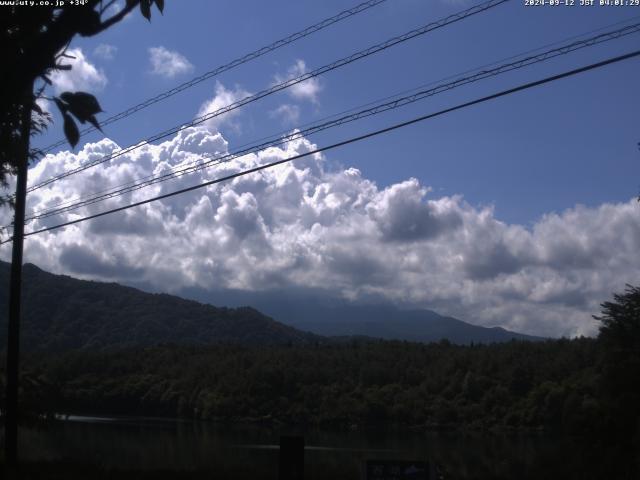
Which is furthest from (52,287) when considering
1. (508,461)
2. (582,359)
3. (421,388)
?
(508,461)

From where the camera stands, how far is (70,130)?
697 cm

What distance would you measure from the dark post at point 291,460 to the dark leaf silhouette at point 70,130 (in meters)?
9.15

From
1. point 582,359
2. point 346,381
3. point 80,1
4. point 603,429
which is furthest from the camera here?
point 346,381

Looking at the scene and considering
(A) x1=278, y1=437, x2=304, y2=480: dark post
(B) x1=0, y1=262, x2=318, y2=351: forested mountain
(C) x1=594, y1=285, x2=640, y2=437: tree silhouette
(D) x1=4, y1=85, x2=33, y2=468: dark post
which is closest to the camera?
(A) x1=278, y1=437, x2=304, y2=480: dark post

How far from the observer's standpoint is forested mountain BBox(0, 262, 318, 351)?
138375mm

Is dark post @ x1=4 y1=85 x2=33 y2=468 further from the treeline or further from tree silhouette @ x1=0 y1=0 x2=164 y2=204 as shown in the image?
the treeline

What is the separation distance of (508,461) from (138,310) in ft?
505

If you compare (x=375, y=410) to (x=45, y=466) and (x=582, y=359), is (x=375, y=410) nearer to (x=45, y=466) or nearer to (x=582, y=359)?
(x=582, y=359)

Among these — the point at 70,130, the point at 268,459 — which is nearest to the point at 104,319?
the point at 268,459

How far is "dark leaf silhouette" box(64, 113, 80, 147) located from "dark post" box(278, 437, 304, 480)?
30.0ft

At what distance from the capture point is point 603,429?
37.0 meters

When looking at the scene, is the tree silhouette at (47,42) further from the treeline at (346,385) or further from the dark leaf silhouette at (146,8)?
the treeline at (346,385)

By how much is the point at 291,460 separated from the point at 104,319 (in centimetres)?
16283

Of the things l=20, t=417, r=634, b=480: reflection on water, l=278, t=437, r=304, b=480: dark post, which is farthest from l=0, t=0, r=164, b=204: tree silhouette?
l=20, t=417, r=634, b=480: reflection on water
